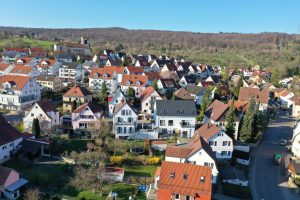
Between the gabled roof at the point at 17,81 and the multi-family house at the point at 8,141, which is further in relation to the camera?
the gabled roof at the point at 17,81

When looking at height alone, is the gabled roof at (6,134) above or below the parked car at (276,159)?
above

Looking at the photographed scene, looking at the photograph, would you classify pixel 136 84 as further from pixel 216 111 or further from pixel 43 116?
pixel 43 116

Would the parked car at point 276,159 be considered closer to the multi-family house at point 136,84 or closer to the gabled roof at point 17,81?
the multi-family house at point 136,84

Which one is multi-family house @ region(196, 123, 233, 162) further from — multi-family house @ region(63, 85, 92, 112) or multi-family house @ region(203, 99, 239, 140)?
multi-family house @ region(63, 85, 92, 112)

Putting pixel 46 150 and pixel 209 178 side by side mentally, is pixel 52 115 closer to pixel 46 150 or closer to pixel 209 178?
pixel 46 150

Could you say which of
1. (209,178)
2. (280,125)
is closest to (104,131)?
(209,178)

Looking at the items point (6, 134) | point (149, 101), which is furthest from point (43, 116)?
point (149, 101)

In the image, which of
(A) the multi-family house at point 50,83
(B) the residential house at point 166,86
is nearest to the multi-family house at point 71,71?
(A) the multi-family house at point 50,83
